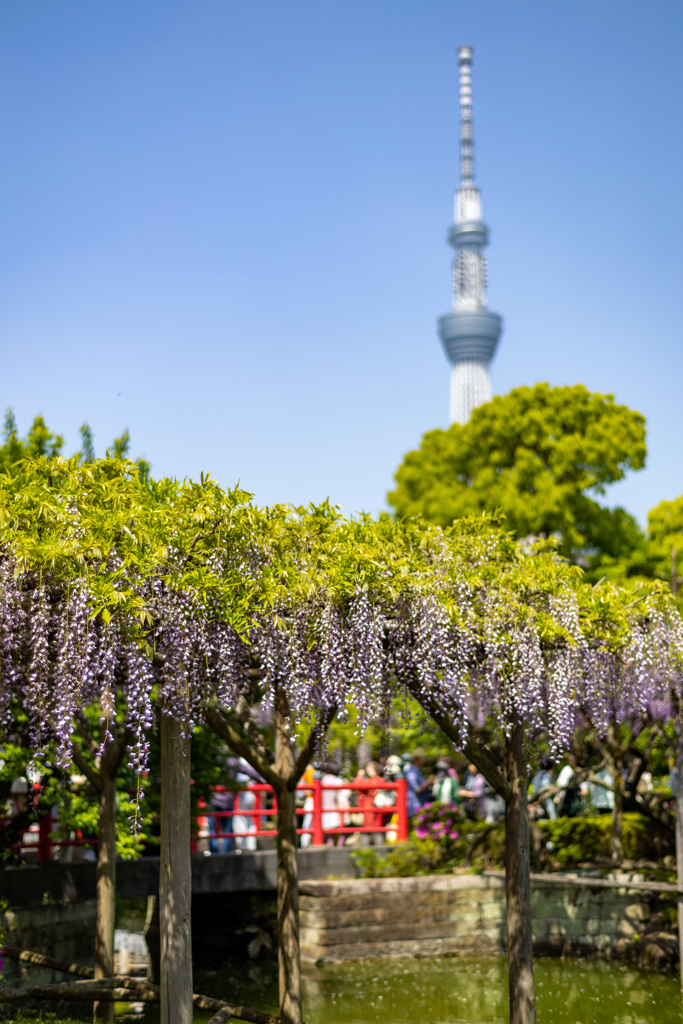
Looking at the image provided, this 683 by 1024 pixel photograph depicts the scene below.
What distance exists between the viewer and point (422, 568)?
26.2ft

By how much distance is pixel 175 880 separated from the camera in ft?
23.4

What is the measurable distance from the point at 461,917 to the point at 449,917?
0.17 metres

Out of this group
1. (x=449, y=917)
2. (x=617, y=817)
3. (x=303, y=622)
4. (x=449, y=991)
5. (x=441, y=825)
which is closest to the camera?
(x=303, y=622)

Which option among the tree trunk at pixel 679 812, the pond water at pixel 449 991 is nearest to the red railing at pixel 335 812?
the pond water at pixel 449 991

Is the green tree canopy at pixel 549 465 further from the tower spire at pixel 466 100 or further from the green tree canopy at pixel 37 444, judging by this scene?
the tower spire at pixel 466 100

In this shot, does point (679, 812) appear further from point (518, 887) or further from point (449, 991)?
point (518, 887)

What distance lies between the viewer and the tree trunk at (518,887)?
8391 mm

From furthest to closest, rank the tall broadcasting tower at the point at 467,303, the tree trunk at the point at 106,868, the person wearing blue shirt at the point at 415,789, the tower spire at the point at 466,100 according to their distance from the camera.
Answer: the tower spire at the point at 466,100
the tall broadcasting tower at the point at 467,303
the person wearing blue shirt at the point at 415,789
the tree trunk at the point at 106,868

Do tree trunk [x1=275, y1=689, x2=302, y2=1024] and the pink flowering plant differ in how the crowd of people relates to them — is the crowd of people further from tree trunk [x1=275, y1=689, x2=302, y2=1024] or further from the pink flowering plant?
tree trunk [x1=275, y1=689, x2=302, y2=1024]

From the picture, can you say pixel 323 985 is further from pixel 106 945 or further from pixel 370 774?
pixel 370 774

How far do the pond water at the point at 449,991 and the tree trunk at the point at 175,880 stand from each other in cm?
386

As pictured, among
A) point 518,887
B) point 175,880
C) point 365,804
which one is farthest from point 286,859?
point 365,804

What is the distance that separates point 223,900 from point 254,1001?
4050 mm

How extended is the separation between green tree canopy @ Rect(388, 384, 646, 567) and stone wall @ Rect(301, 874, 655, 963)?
9.07 metres
